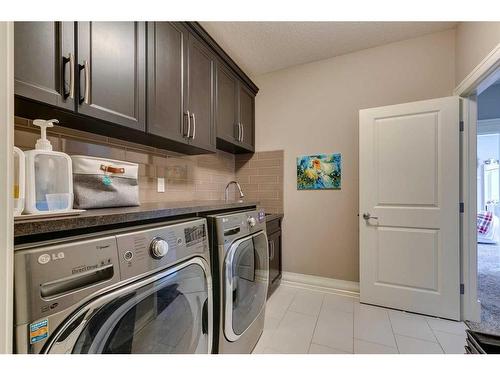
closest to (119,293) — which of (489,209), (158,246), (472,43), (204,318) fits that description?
(158,246)

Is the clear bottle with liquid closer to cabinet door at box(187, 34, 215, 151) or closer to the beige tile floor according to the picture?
cabinet door at box(187, 34, 215, 151)

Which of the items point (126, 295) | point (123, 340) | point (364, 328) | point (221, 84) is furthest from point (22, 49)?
point (364, 328)

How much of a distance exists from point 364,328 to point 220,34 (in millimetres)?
2859

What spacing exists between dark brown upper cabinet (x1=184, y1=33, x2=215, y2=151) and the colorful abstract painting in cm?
117

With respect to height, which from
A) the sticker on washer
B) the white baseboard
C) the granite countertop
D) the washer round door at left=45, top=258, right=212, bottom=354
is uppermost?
the granite countertop

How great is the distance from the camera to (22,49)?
0.81 metres

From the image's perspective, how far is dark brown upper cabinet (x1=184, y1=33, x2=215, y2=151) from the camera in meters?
1.66

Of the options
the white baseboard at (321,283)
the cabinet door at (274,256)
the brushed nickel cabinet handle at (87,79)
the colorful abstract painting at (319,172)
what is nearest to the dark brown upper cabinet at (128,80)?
the brushed nickel cabinet handle at (87,79)

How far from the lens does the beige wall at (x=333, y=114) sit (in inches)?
83.7

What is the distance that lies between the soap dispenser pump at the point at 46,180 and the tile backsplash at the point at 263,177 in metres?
2.09

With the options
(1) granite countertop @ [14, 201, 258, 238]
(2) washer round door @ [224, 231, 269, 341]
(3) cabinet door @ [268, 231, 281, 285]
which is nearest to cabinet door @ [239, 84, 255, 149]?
(3) cabinet door @ [268, 231, 281, 285]

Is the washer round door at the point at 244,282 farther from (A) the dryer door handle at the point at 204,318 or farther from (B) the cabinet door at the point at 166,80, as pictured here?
(B) the cabinet door at the point at 166,80

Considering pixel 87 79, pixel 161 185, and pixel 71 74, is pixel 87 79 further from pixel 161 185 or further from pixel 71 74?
pixel 161 185
